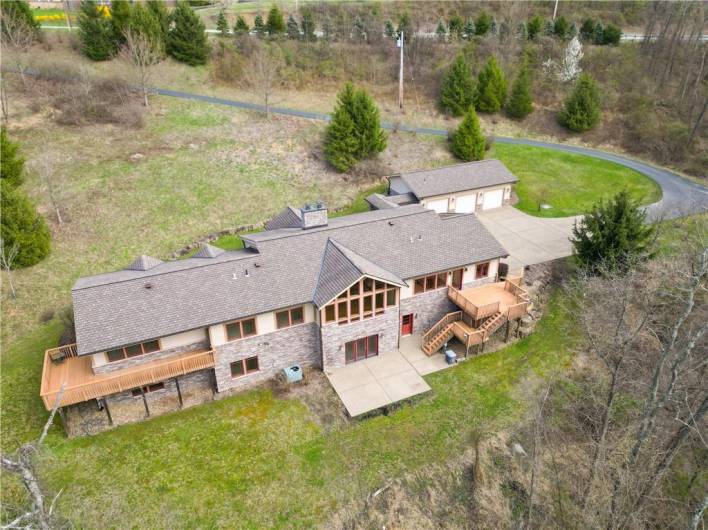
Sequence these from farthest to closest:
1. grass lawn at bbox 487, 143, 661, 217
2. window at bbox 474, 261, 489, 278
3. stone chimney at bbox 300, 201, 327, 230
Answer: grass lawn at bbox 487, 143, 661, 217, window at bbox 474, 261, 489, 278, stone chimney at bbox 300, 201, 327, 230

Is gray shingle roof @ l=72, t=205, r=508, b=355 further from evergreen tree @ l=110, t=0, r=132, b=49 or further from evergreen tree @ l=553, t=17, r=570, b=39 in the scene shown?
evergreen tree @ l=553, t=17, r=570, b=39

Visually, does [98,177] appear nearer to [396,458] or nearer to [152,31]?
[152,31]

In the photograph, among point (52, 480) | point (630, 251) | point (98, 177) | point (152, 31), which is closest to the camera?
point (52, 480)

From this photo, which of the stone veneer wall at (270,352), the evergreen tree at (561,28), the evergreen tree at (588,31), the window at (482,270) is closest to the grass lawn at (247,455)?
the stone veneer wall at (270,352)

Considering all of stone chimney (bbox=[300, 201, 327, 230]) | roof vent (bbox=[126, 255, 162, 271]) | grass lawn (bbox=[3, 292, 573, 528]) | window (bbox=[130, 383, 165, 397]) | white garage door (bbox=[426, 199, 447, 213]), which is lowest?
grass lawn (bbox=[3, 292, 573, 528])

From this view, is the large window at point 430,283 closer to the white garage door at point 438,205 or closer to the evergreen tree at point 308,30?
the white garage door at point 438,205

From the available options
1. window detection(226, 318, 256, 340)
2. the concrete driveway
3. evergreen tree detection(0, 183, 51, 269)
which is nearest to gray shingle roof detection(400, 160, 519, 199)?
the concrete driveway

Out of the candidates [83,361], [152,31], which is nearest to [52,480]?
[83,361]
